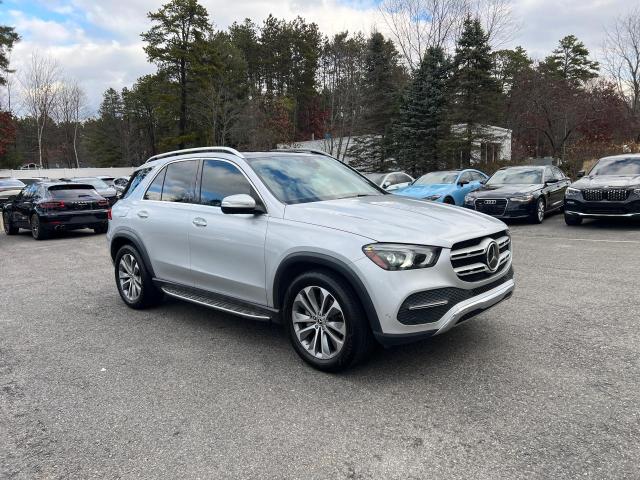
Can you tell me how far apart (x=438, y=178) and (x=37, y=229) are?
11727mm

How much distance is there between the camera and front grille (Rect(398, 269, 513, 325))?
3418mm

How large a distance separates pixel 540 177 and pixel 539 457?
11987 mm

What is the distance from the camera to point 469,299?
366 centimetres

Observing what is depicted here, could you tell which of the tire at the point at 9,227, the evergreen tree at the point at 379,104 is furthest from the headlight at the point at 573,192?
the evergreen tree at the point at 379,104

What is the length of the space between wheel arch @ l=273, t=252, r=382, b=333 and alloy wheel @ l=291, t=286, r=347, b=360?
171 millimetres

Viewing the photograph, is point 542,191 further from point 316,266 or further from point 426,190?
point 316,266

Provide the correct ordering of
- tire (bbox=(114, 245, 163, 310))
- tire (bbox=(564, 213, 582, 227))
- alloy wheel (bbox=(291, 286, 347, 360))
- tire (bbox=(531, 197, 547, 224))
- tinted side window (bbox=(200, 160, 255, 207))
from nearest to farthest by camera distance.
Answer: alloy wheel (bbox=(291, 286, 347, 360)) → tinted side window (bbox=(200, 160, 255, 207)) → tire (bbox=(114, 245, 163, 310)) → tire (bbox=(564, 213, 582, 227)) → tire (bbox=(531, 197, 547, 224))

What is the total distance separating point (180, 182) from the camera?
17.4ft

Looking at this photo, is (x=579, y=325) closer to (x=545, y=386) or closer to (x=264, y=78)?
(x=545, y=386)

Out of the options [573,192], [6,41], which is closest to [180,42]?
[6,41]

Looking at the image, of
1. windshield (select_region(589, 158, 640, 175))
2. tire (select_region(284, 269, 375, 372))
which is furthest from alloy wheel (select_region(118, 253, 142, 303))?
windshield (select_region(589, 158, 640, 175))

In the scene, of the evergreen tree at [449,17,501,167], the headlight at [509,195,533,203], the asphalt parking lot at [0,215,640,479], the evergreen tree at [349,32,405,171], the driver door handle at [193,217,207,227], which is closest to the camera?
the asphalt parking lot at [0,215,640,479]

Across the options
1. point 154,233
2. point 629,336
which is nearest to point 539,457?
point 629,336

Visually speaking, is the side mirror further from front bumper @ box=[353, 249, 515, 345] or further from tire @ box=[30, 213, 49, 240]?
tire @ box=[30, 213, 49, 240]
